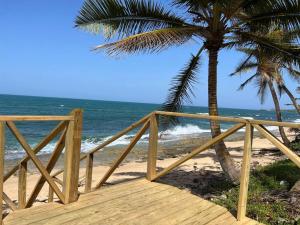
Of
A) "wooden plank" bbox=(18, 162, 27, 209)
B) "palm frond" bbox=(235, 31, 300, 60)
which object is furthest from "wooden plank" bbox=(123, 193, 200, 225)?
"palm frond" bbox=(235, 31, 300, 60)

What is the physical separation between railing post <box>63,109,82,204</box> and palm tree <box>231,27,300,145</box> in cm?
545

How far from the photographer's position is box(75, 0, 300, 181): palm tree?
26.2ft

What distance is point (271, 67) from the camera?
14.8 metres

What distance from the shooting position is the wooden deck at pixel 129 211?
436cm

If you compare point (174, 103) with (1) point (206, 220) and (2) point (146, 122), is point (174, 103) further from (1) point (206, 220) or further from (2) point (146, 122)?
(1) point (206, 220)

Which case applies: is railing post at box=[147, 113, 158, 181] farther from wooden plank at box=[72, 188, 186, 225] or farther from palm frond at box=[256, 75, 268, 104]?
palm frond at box=[256, 75, 268, 104]

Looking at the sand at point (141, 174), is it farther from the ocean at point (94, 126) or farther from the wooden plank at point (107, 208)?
the wooden plank at point (107, 208)

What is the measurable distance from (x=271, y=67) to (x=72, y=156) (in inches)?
465

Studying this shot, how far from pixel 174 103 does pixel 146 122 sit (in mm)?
2906

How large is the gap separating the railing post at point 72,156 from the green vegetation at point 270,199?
2215 millimetres

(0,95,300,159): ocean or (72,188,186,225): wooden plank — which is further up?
(72,188,186,225): wooden plank

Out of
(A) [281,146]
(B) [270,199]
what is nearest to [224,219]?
(A) [281,146]

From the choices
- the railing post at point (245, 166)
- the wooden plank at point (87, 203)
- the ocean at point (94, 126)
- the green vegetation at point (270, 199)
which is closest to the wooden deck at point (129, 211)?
the wooden plank at point (87, 203)

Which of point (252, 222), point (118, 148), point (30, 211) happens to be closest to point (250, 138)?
point (252, 222)
